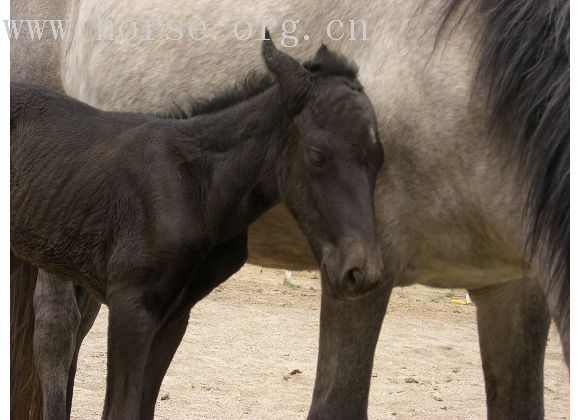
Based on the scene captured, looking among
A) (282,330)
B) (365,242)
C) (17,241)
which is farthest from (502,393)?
(282,330)

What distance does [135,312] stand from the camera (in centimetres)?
301

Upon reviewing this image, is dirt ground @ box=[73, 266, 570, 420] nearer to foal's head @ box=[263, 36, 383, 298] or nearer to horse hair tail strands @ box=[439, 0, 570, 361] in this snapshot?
foal's head @ box=[263, 36, 383, 298]

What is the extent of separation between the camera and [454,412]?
5.77m

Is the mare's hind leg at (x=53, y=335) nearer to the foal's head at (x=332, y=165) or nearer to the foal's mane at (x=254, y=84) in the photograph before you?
the foal's mane at (x=254, y=84)

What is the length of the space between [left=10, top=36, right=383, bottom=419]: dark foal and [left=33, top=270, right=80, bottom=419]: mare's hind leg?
940 mm

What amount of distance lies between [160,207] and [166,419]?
8.09 feet

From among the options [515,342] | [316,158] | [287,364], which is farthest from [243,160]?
[287,364]

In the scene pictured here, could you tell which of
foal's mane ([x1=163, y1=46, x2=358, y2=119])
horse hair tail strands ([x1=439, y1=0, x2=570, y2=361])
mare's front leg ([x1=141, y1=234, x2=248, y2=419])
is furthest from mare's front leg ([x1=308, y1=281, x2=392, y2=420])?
foal's mane ([x1=163, y1=46, x2=358, y2=119])

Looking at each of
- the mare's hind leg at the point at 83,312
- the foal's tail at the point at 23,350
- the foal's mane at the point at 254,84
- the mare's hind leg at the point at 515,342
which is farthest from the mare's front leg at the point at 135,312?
the mare's hind leg at the point at 83,312

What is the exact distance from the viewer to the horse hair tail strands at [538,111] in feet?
9.21

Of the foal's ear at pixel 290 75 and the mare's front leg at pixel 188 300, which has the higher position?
the foal's ear at pixel 290 75

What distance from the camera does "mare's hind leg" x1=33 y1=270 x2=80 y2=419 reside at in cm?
430

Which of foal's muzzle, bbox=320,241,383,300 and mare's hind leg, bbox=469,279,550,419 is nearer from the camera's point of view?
foal's muzzle, bbox=320,241,383,300

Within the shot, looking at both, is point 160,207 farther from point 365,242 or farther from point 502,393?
point 502,393
